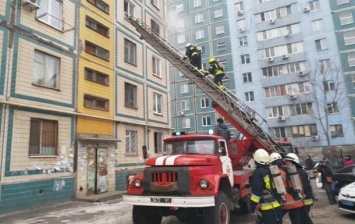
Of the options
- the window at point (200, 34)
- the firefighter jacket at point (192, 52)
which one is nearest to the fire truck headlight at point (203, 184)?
the firefighter jacket at point (192, 52)

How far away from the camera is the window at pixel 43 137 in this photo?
11500 mm

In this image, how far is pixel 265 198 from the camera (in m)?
5.28

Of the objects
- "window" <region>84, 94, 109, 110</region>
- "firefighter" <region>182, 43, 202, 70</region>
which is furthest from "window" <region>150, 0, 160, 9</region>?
"firefighter" <region>182, 43, 202, 70</region>

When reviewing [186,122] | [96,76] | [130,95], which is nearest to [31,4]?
[96,76]

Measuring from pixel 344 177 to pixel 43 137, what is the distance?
1243cm

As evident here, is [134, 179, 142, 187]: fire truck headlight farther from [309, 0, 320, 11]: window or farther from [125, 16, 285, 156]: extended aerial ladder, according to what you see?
[309, 0, 320, 11]: window

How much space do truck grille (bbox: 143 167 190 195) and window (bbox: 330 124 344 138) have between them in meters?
31.1

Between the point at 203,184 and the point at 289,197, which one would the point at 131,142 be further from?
the point at 289,197

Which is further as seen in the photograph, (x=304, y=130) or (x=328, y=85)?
(x=304, y=130)

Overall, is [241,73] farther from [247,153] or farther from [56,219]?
[56,219]

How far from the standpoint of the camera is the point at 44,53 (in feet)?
41.3

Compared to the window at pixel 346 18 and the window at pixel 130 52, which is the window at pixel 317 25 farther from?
the window at pixel 130 52

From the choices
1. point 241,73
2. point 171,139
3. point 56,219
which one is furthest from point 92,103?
point 241,73

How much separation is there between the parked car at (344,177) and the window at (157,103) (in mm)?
12681
